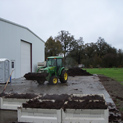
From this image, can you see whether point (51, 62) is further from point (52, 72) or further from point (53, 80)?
point (53, 80)

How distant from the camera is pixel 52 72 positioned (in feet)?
52.3

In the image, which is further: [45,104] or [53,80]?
[53,80]

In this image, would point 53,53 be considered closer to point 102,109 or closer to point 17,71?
point 17,71

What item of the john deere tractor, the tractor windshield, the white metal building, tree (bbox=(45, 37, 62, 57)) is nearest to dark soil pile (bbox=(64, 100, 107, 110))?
the john deere tractor

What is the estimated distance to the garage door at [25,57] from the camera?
2577 cm

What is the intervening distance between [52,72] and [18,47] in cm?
969

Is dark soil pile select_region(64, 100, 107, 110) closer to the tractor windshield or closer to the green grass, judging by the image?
the tractor windshield

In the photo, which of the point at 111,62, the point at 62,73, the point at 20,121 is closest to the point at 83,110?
the point at 20,121

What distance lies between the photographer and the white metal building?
2079 centimetres

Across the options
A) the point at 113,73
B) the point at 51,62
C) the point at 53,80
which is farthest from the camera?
the point at 113,73

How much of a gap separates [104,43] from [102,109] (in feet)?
263

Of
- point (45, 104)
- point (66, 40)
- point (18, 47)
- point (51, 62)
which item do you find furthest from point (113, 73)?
point (66, 40)

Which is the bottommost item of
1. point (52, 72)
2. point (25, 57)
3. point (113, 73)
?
point (113, 73)

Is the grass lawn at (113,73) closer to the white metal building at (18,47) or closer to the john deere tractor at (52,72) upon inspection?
the john deere tractor at (52,72)
